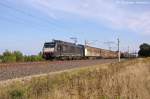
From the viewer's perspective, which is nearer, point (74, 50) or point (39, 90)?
point (39, 90)

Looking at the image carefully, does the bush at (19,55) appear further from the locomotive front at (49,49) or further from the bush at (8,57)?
the locomotive front at (49,49)

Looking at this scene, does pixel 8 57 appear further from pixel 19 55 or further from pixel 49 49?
pixel 49 49

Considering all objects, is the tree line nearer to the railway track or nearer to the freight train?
the freight train

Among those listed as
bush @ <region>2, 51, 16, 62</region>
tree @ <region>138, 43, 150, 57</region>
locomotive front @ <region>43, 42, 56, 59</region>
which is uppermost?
tree @ <region>138, 43, 150, 57</region>

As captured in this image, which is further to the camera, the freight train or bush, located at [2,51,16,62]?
the freight train

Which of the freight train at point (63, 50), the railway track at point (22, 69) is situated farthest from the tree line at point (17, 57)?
the railway track at point (22, 69)

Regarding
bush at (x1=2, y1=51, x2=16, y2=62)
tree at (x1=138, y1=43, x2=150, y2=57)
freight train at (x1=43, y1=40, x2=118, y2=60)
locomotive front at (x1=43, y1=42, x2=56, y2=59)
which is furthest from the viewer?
tree at (x1=138, y1=43, x2=150, y2=57)

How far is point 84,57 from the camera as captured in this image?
68.9 m

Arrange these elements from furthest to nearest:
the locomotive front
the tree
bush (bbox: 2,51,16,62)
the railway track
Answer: the tree < the locomotive front < bush (bbox: 2,51,16,62) < the railway track

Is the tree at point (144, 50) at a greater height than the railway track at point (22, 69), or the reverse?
the tree at point (144, 50)

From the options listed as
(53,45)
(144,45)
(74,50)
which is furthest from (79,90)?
(144,45)

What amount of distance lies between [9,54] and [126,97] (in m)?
41.4

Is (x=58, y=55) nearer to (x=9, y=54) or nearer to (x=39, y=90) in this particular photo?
(x=9, y=54)

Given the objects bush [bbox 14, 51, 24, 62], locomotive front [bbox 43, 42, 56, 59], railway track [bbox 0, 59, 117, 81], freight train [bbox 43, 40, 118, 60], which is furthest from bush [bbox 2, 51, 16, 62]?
railway track [bbox 0, 59, 117, 81]
